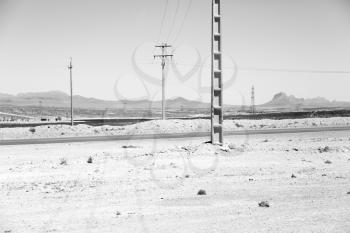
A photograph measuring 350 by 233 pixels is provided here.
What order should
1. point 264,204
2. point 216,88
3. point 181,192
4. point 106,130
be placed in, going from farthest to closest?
point 106,130 → point 216,88 → point 181,192 → point 264,204

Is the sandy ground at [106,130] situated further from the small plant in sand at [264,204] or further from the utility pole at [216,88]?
the small plant in sand at [264,204]

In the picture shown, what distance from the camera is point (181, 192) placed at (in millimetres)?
12117

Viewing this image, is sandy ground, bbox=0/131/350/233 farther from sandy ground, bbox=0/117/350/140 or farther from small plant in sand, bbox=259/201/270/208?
sandy ground, bbox=0/117/350/140

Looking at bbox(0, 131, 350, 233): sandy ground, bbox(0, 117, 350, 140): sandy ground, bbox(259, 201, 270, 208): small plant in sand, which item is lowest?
bbox(0, 117, 350, 140): sandy ground

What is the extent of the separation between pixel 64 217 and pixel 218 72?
504 inches

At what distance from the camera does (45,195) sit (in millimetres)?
11938

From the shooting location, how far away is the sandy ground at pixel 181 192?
880 cm

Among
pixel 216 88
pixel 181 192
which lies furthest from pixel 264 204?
pixel 216 88

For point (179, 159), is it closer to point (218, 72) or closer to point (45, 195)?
point (218, 72)

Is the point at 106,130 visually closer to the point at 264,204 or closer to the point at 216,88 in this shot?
the point at 216,88

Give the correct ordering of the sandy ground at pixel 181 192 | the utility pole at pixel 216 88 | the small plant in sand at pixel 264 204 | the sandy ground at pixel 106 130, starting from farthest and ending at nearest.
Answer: the sandy ground at pixel 106 130, the utility pole at pixel 216 88, the small plant in sand at pixel 264 204, the sandy ground at pixel 181 192

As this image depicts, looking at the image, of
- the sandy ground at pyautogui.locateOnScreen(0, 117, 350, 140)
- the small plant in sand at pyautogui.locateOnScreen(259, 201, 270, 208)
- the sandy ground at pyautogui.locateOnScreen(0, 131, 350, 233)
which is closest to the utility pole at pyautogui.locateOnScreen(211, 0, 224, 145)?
the sandy ground at pyautogui.locateOnScreen(0, 131, 350, 233)

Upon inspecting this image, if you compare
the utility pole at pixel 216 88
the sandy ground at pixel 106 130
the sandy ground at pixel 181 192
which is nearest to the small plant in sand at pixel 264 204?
the sandy ground at pixel 181 192

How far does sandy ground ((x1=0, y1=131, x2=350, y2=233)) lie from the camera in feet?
28.9
